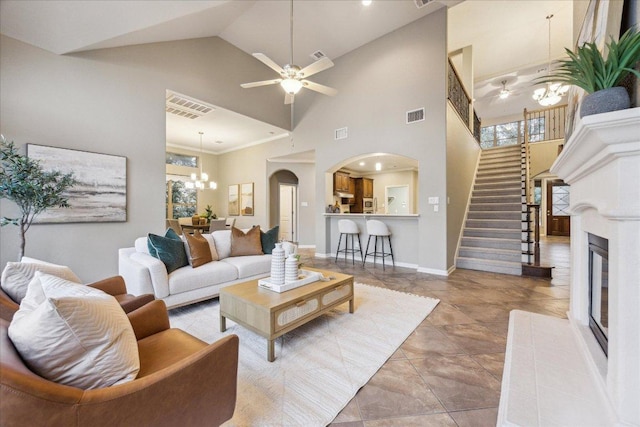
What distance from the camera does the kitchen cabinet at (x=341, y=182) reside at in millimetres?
7135

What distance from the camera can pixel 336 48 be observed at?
227 inches

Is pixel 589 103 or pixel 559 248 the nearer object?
pixel 589 103

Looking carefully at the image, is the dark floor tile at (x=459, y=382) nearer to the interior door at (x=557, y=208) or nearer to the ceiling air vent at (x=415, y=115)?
the ceiling air vent at (x=415, y=115)

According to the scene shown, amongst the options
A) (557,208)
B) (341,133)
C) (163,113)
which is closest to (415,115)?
(341,133)

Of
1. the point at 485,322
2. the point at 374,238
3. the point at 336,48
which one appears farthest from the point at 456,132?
the point at 485,322

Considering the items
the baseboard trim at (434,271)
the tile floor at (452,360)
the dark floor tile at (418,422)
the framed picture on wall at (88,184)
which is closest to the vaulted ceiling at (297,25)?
the framed picture on wall at (88,184)

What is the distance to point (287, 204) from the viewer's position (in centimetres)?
916

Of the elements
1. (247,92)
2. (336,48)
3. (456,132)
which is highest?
(336,48)

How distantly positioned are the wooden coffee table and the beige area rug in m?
0.20

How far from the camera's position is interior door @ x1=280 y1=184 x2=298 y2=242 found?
9.05 meters

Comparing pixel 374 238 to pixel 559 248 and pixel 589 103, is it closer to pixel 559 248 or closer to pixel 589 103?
pixel 589 103

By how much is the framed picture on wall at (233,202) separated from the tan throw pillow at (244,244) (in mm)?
5101

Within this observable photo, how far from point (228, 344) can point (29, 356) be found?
641 millimetres

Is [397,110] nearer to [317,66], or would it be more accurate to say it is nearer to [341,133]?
[341,133]
